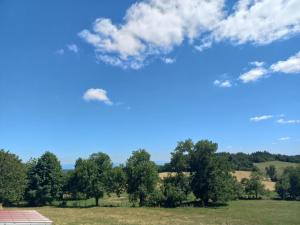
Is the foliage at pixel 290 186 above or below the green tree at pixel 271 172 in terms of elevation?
below

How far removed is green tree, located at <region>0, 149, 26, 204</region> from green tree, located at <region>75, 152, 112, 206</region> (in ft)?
34.3

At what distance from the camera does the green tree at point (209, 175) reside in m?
73.6

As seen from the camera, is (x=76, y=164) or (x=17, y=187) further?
(x=76, y=164)

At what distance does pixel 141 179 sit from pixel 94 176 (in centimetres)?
898

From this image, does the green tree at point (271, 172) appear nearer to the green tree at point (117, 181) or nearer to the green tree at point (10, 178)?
the green tree at point (117, 181)

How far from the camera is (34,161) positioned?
77562 millimetres

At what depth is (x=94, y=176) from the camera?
2933 inches

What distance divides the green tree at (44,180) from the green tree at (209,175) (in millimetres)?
26252

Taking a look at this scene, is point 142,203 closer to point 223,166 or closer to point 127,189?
point 127,189

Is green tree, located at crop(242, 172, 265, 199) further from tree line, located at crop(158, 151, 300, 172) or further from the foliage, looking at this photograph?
tree line, located at crop(158, 151, 300, 172)

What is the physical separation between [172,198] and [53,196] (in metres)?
22.7

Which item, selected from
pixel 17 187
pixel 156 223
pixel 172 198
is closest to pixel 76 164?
pixel 17 187

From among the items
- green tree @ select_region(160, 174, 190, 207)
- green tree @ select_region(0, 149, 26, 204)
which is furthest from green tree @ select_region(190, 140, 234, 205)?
green tree @ select_region(0, 149, 26, 204)

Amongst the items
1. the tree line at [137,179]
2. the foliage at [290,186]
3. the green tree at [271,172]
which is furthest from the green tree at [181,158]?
the green tree at [271,172]
